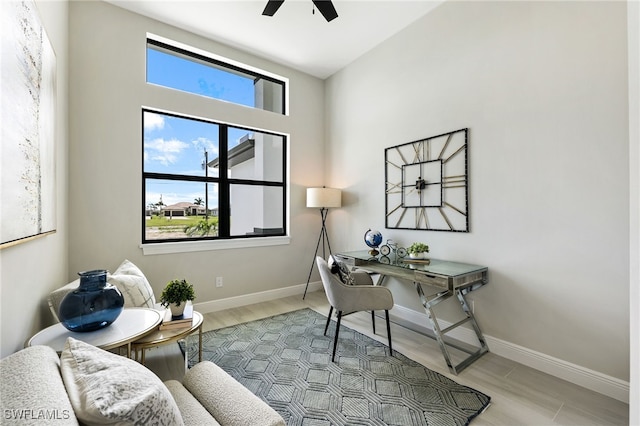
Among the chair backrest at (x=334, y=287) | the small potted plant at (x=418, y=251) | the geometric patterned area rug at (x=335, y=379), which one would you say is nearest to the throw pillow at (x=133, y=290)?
the geometric patterned area rug at (x=335, y=379)

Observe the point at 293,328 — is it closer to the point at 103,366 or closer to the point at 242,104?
the point at 103,366

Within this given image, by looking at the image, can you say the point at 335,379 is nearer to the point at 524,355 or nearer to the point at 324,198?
the point at 524,355

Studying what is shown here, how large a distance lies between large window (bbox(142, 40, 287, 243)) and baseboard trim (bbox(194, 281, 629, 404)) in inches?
33.3

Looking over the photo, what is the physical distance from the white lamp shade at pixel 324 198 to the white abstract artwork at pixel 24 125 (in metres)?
2.59

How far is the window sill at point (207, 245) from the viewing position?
10.1 ft

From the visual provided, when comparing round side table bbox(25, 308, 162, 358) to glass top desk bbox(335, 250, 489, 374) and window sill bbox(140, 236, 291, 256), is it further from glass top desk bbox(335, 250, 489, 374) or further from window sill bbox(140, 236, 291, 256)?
glass top desk bbox(335, 250, 489, 374)

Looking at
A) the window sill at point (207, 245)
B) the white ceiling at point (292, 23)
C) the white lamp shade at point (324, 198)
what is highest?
the white ceiling at point (292, 23)

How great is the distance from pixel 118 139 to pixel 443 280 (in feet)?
10.8

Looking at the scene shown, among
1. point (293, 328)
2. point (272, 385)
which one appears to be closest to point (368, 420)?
point (272, 385)

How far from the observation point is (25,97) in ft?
4.41

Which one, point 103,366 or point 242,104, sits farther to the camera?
point 242,104

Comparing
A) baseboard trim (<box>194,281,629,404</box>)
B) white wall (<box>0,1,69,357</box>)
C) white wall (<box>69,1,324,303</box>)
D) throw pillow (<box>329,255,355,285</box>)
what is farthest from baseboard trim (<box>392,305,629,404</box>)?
white wall (<box>0,1,69,357</box>)

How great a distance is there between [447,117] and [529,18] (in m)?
0.90

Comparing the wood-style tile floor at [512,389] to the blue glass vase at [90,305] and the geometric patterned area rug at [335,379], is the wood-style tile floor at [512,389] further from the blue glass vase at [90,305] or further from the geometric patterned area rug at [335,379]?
the blue glass vase at [90,305]
